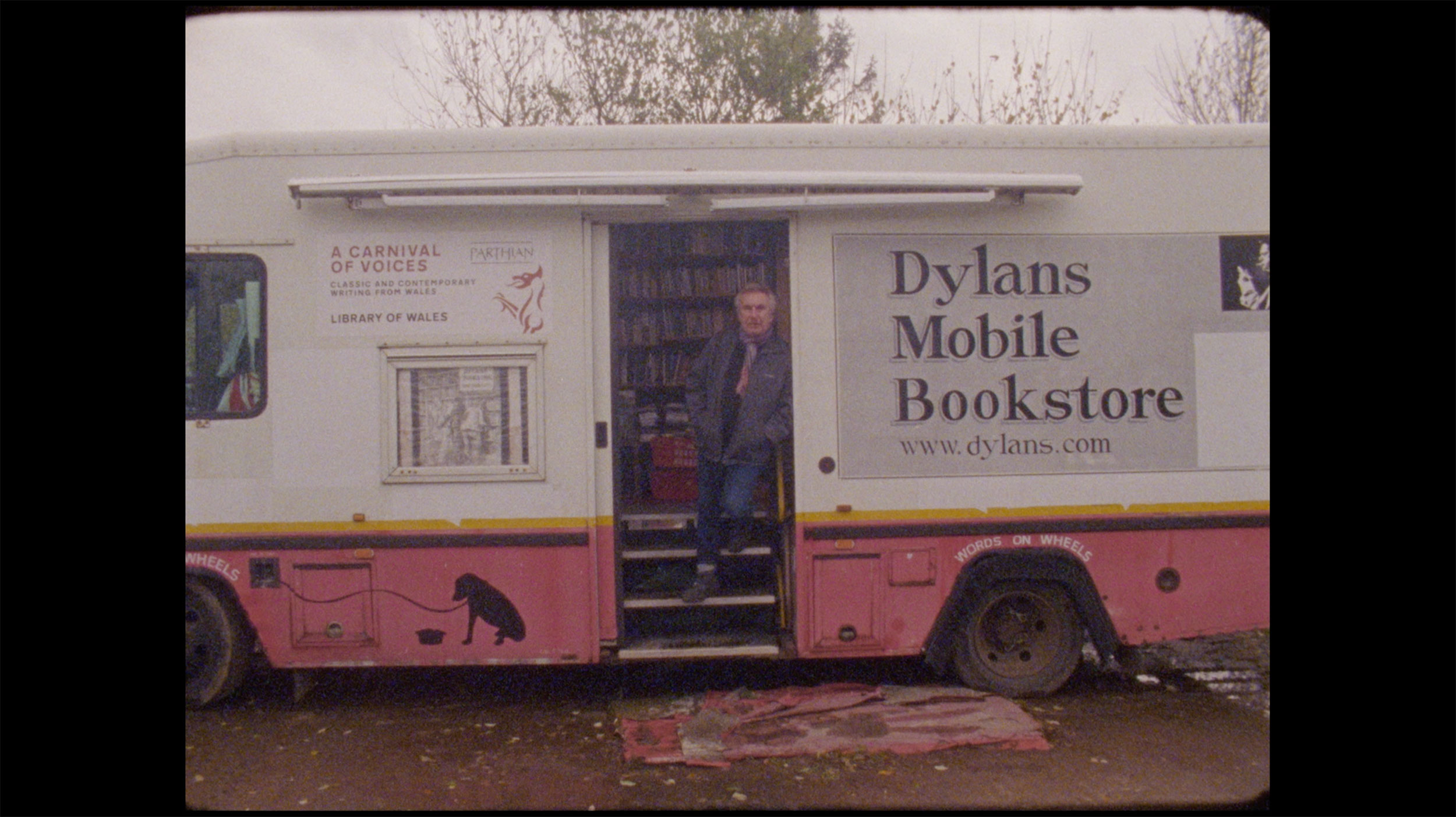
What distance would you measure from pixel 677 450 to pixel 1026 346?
325 centimetres

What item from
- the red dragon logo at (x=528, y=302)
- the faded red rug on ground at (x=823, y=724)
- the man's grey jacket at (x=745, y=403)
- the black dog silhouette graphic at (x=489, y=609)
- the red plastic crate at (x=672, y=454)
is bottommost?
the faded red rug on ground at (x=823, y=724)

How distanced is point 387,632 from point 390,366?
1307mm

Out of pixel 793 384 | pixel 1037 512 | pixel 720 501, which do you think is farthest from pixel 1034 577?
pixel 720 501

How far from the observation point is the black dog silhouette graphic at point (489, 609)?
475 centimetres

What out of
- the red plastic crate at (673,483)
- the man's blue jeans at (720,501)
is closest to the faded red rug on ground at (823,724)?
the man's blue jeans at (720,501)

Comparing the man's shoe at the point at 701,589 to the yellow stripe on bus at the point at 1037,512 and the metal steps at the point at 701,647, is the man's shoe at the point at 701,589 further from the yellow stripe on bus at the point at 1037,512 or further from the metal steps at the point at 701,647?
the yellow stripe on bus at the point at 1037,512

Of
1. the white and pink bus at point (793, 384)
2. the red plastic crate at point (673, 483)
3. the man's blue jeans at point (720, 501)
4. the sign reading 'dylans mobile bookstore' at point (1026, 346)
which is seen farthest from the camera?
the red plastic crate at point (673, 483)

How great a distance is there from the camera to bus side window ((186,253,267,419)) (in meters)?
4.75

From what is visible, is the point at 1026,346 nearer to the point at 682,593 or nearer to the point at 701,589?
the point at 701,589

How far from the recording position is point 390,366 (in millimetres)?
4746

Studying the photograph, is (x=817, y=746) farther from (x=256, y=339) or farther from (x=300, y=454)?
(x=256, y=339)

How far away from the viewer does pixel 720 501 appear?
5332 mm

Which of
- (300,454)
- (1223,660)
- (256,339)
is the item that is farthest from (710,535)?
(1223,660)

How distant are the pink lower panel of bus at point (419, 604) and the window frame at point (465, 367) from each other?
1.17 feet
